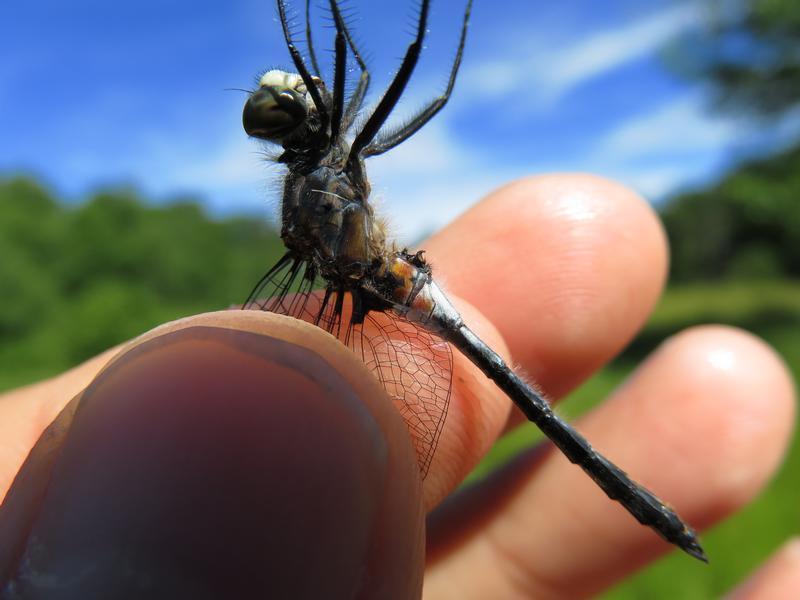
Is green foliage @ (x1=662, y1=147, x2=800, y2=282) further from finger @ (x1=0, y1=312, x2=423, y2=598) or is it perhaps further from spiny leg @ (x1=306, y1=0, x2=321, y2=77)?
finger @ (x1=0, y1=312, x2=423, y2=598)

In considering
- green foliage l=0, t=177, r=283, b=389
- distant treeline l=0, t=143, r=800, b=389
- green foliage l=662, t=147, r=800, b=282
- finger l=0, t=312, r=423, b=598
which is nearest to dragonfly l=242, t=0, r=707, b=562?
finger l=0, t=312, r=423, b=598

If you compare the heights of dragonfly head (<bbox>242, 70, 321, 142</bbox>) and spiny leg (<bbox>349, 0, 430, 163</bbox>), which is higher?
dragonfly head (<bbox>242, 70, 321, 142</bbox>)

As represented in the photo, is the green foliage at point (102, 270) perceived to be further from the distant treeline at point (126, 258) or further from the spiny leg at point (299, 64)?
the spiny leg at point (299, 64)

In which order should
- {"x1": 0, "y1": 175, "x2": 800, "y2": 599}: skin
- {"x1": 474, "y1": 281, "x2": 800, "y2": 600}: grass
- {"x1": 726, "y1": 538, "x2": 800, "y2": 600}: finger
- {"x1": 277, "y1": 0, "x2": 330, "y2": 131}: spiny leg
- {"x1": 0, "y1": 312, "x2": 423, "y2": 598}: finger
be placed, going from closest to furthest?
{"x1": 0, "y1": 312, "x2": 423, "y2": 598}: finger, {"x1": 277, "y1": 0, "x2": 330, "y2": 131}: spiny leg, {"x1": 0, "y1": 175, "x2": 800, "y2": 599}: skin, {"x1": 726, "y1": 538, "x2": 800, "y2": 600}: finger, {"x1": 474, "y1": 281, "x2": 800, "y2": 600}: grass

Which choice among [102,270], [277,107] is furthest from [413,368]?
[102,270]

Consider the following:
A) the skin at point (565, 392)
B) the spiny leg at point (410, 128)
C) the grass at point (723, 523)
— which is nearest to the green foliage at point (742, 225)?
the grass at point (723, 523)

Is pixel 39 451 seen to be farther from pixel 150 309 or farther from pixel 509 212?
pixel 150 309

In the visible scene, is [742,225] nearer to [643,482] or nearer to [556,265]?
[643,482]
